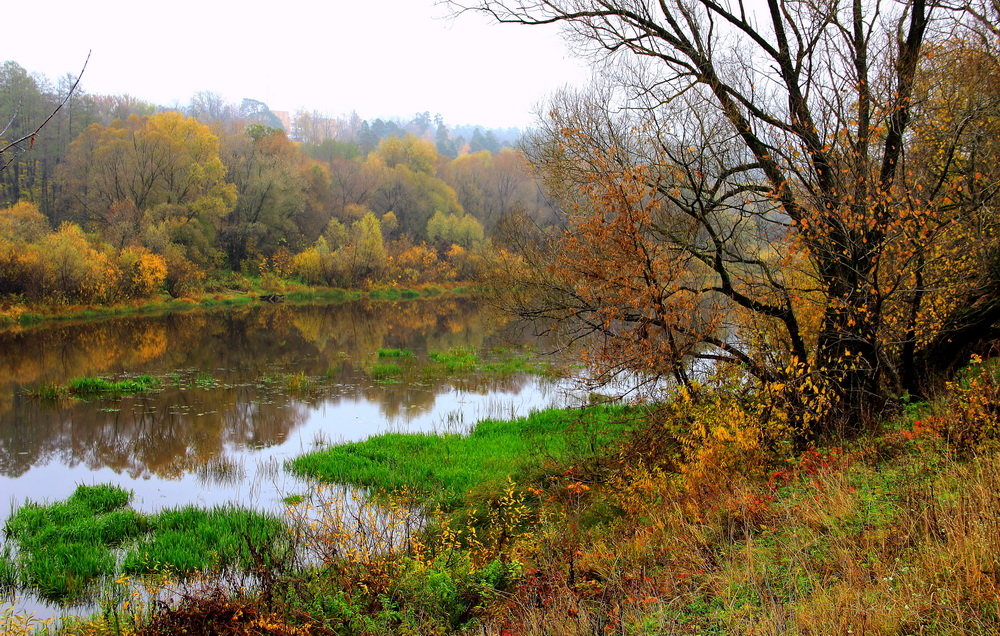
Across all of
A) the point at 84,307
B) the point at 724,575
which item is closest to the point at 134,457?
the point at 724,575

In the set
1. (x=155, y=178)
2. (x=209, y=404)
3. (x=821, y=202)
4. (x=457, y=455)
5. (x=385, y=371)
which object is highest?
(x=155, y=178)

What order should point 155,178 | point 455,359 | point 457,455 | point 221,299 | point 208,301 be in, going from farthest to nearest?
1. point 155,178
2. point 221,299
3. point 208,301
4. point 455,359
5. point 457,455

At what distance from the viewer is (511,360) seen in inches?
898

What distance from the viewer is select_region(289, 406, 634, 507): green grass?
9953 millimetres

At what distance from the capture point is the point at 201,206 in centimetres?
4619

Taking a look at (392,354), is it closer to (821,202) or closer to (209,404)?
(209,404)

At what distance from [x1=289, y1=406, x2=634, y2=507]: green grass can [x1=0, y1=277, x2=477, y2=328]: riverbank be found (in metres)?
17.9

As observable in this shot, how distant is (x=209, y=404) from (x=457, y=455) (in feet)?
25.2

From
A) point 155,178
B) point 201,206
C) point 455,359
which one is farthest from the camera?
point 201,206

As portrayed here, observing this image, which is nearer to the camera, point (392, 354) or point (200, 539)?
point (200, 539)

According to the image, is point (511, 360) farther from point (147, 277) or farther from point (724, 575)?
point (147, 277)

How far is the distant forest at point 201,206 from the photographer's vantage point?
118 feet

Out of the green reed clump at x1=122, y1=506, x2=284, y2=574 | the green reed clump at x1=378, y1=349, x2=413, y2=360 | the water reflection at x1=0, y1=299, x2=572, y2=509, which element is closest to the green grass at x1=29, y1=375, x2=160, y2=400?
the water reflection at x1=0, y1=299, x2=572, y2=509

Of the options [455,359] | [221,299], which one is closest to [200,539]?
[455,359]
